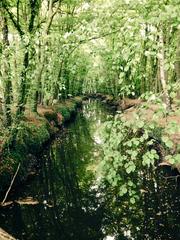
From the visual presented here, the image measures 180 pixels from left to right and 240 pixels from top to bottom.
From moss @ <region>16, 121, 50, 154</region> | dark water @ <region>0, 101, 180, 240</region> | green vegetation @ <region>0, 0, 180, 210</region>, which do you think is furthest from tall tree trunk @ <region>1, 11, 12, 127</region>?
dark water @ <region>0, 101, 180, 240</region>

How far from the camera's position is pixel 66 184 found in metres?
22.2

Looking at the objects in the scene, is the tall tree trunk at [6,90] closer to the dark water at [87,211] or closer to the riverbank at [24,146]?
the riverbank at [24,146]

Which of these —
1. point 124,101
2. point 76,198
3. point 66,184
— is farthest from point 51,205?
point 124,101

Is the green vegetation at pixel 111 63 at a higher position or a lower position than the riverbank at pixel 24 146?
higher

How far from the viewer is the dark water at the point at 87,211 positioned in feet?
49.6

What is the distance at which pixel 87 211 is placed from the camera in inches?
693

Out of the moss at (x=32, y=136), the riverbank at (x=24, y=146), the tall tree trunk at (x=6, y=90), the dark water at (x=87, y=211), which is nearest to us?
the dark water at (x=87, y=211)

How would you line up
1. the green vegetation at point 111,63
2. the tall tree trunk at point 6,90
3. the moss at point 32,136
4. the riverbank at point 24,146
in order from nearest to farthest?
1. the green vegetation at point 111,63
2. the riverbank at point 24,146
3. the tall tree trunk at point 6,90
4. the moss at point 32,136

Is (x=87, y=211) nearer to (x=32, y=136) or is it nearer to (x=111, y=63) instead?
(x=111, y=63)

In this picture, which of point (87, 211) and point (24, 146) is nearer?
point (87, 211)

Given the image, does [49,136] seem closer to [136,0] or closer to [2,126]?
[2,126]

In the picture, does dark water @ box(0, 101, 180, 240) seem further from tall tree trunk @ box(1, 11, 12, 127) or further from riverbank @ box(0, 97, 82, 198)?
tall tree trunk @ box(1, 11, 12, 127)

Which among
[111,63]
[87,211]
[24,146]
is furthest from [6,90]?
[87,211]

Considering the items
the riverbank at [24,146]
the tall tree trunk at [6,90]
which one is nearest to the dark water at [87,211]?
the riverbank at [24,146]
